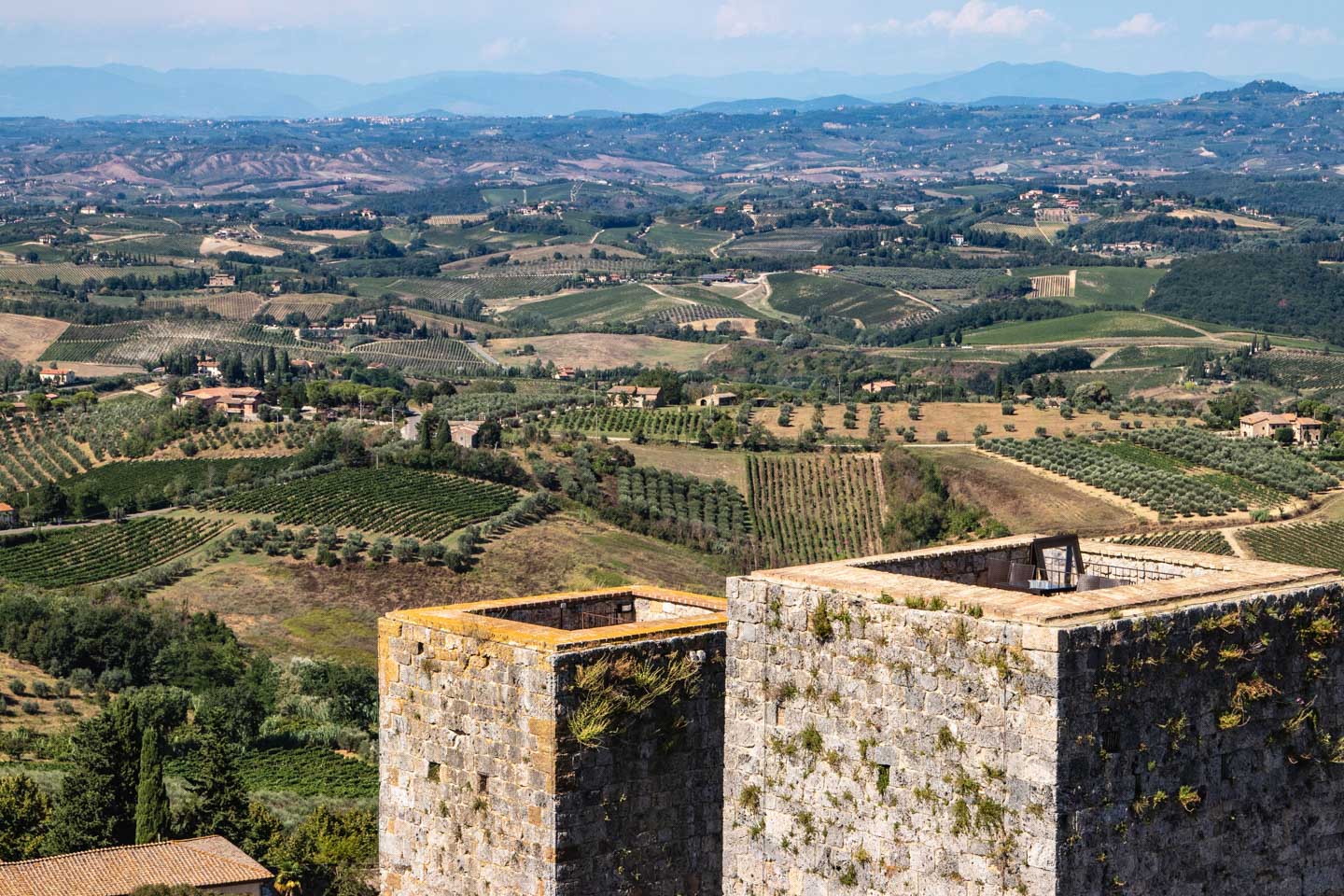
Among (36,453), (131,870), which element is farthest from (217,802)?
(36,453)

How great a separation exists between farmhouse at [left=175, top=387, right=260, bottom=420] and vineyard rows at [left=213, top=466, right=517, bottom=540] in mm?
27935

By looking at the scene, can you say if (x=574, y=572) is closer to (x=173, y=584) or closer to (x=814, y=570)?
(x=173, y=584)

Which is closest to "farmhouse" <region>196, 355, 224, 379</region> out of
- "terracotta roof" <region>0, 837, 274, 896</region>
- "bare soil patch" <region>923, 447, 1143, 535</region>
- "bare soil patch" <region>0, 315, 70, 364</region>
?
"bare soil patch" <region>0, 315, 70, 364</region>

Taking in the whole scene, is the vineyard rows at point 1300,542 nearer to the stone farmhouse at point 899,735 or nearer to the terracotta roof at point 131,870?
the terracotta roof at point 131,870

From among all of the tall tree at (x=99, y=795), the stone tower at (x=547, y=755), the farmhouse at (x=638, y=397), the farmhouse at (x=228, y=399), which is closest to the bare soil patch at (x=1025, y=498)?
the farmhouse at (x=638, y=397)

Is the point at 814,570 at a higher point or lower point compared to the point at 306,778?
higher

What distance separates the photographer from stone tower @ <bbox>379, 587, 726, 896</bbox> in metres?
12.3

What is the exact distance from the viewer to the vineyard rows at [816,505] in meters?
97.9

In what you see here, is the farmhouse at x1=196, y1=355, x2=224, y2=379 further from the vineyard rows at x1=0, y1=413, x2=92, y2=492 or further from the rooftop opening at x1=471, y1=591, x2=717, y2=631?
the rooftop opening at x1=471, y1=591, x2=717, y2=631

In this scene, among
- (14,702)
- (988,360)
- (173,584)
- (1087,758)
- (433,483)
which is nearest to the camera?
(1087,758)

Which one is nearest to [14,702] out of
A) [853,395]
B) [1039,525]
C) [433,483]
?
[433,483]

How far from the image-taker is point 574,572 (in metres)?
85.1

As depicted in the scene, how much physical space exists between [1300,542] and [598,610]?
240 feet

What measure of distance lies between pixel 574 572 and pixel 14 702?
2711 centimetres
